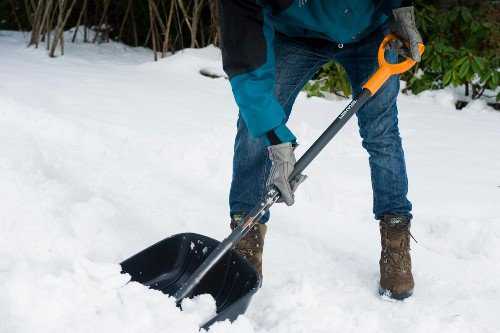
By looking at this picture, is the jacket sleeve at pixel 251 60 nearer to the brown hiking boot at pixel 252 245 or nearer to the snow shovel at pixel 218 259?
the snow shovel at pixel 218 259

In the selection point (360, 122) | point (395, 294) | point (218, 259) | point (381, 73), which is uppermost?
point (381, 73)

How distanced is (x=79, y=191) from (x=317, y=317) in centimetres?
113

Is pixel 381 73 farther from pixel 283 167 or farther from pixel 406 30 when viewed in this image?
pixel 283 167

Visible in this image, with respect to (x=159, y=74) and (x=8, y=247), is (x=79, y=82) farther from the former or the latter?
(x=8, y=247)

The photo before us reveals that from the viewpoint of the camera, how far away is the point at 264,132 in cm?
160

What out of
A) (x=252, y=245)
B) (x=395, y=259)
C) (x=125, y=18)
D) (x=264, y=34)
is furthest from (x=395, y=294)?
(x=125, y=18)

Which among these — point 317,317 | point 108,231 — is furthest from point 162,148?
point 317,317

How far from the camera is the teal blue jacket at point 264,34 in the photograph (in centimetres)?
153

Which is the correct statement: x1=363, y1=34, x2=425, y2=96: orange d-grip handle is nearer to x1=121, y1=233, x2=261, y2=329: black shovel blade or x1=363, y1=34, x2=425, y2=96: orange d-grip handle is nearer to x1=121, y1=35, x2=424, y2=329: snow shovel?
x1=121, y1=35, x2=424, y2=329: snow shovel

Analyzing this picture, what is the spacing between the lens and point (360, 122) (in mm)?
1928

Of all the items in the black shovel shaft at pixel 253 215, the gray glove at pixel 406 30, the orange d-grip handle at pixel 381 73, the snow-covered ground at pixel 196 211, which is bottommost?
the snow-covered ground at pixel 196 211

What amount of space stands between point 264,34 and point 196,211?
3.42ft

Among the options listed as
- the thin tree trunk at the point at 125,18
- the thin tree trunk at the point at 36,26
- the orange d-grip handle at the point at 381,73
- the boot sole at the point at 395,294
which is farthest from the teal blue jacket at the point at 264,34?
the thin tree trunk at the point at 125,18

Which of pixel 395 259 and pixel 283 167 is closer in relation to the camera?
pixel 283 167
